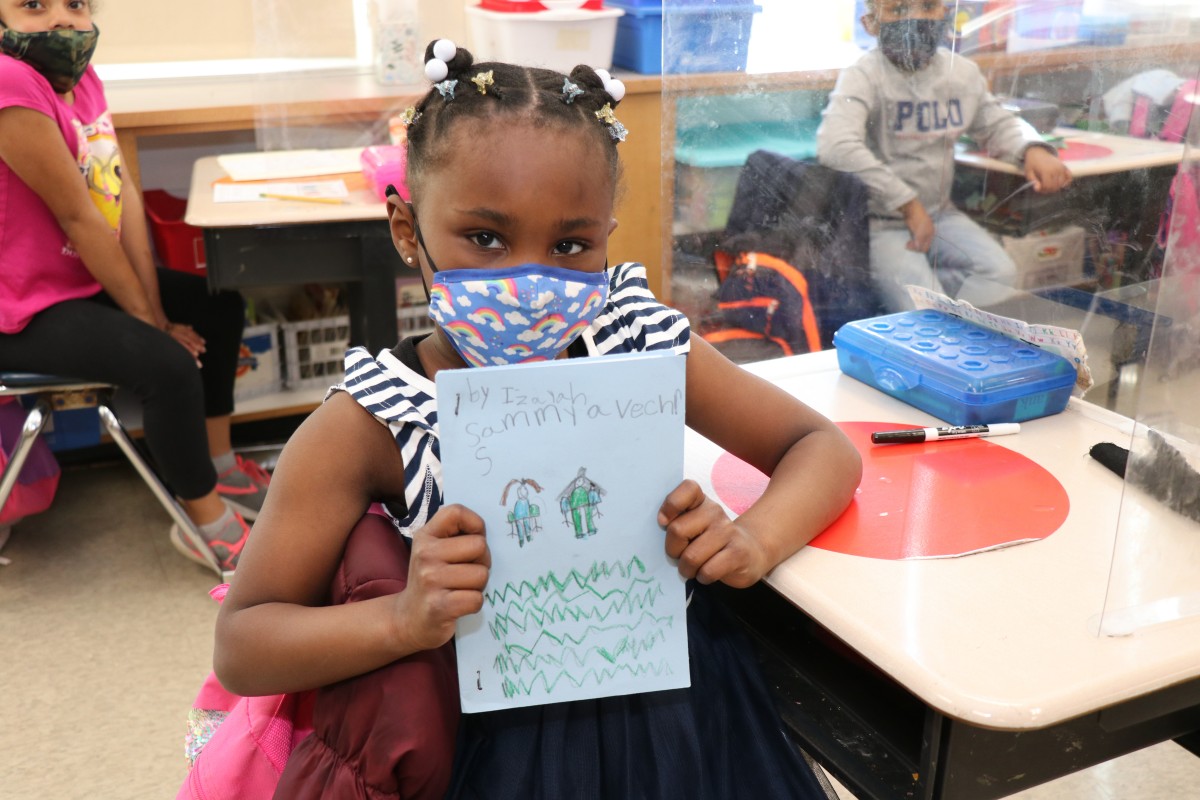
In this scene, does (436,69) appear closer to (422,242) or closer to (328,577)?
(422,242)

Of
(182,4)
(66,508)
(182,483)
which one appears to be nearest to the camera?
(182,483)

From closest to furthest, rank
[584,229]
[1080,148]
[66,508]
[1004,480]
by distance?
[584,229] < [1004,480] < [1080,148] < [66,508]

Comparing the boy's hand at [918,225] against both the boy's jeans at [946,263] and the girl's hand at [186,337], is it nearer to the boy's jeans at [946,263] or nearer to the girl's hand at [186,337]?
the boy's jeans at [946,263]

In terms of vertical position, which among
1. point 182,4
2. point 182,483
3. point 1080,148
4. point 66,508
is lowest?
point 66,508

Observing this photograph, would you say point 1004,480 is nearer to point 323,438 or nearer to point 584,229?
point 584,229

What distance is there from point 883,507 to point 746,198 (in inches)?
42.7

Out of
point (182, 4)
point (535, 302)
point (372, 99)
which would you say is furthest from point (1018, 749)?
point (182, 4)

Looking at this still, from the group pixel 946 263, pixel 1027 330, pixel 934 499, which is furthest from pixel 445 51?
pixel 946 263

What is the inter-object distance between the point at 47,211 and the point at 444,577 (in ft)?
6.09

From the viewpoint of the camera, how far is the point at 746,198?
6.74 ft

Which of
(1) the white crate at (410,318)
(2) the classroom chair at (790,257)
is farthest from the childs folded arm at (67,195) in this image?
(2) the classroom chair at (790,257)

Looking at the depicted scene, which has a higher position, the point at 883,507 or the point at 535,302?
the point at 535,302

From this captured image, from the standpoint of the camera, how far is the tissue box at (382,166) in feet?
8.17

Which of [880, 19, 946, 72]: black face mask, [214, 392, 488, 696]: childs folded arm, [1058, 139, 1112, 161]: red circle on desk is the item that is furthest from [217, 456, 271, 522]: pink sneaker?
[1058, 139, 1112, 161]: red circle on desk
